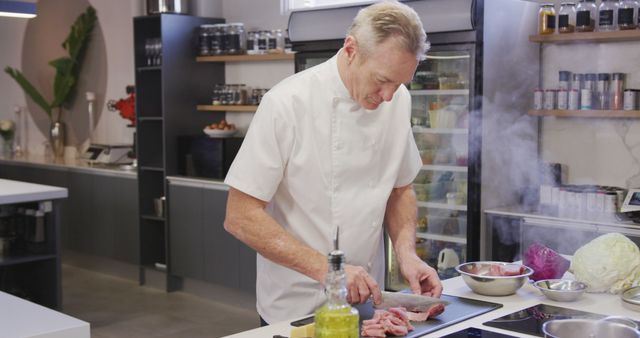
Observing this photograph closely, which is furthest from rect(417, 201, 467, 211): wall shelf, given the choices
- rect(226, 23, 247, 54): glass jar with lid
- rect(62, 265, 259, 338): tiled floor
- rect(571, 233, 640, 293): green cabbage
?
rect(571, 233, 640, 293): green cabbage

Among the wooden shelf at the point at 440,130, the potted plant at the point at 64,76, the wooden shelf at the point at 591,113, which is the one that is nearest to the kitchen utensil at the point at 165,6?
the potted plant at the point at 64,76

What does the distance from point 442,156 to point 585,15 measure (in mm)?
A: 1164

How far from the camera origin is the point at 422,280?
2393 millimetres

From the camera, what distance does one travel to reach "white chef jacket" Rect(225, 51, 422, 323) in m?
2.40

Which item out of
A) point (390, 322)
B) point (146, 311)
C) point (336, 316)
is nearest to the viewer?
point (336, 316)

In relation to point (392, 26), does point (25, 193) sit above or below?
below

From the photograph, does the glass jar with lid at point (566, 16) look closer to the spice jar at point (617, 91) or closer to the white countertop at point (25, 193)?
the spice jar at point (617, 91)

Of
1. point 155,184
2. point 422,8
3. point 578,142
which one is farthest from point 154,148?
point 578,142

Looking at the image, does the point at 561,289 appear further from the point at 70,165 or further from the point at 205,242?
the point at 70,165

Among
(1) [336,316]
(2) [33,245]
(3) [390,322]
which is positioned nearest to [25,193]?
(2) [33,245]

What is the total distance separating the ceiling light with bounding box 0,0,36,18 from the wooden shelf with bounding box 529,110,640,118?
3.39 meters

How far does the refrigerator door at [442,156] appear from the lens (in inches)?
189

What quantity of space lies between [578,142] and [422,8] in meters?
1.23

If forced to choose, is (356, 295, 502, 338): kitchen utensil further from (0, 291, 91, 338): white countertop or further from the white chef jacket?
(0, 291, 91, 338): white countertop
